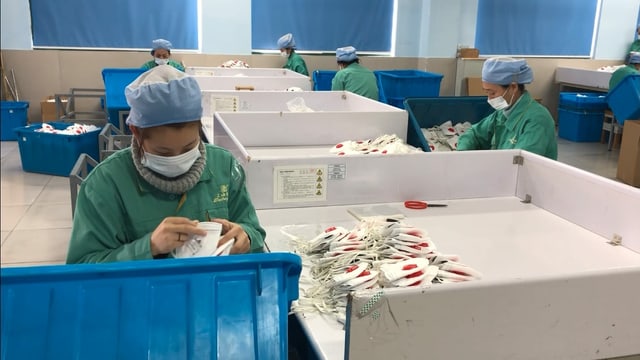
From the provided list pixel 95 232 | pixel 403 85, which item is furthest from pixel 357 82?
pixel 95 232

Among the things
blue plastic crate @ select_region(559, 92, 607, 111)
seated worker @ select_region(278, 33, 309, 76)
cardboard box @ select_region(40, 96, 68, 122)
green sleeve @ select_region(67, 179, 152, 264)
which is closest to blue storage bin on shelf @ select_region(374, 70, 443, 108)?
seated worker @ select_region(278, 33, 309, 76)

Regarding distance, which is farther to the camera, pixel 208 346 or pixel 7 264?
pixel 208 346

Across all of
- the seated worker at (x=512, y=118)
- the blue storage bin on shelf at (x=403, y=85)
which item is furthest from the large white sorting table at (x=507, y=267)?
the blue storage bin on shelf at (x=403, y=85)

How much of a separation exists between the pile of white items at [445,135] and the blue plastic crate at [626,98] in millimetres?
2309

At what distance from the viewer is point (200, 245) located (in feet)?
3.99

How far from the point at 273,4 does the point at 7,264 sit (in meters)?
7.52

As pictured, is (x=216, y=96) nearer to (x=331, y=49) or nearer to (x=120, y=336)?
(x=120, y=336)

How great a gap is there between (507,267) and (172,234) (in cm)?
108

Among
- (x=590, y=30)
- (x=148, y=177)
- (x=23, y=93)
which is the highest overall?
(x=590, y=30)

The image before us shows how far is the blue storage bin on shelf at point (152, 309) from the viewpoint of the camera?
0.87m

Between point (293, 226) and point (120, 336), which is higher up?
point (120, 336)

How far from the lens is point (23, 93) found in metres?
7.21

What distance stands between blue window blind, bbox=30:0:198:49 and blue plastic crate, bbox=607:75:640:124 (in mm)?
5138

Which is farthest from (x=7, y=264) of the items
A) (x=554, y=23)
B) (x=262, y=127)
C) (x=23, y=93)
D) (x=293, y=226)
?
(x=554, y=23)
